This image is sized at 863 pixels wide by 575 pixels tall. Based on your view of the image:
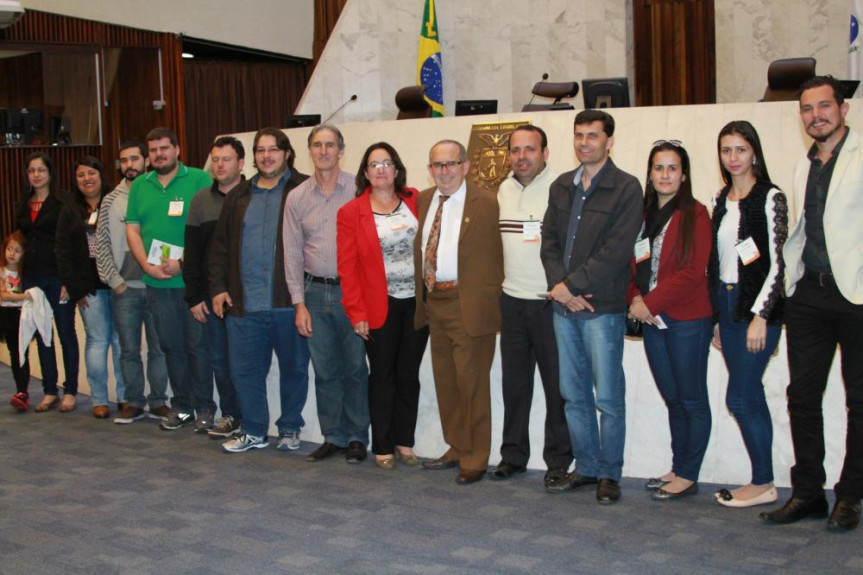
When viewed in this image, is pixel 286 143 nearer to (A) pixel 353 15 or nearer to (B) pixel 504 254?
(B) pixel 504 254

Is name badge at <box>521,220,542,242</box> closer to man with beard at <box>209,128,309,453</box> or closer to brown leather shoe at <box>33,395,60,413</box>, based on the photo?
man with beard at <box>209,128,309,453</box>

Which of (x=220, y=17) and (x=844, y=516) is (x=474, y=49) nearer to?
(x=220, y=17)

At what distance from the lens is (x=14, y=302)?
632 cm

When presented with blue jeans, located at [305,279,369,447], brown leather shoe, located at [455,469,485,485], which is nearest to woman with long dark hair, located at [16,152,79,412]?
blue jeans, located at [305,279,369,447]

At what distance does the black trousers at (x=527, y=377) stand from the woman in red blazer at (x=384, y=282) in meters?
0.49

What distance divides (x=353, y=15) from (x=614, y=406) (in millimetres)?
6403

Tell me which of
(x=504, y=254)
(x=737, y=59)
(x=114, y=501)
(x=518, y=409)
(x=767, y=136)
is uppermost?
(x=737, y=59)

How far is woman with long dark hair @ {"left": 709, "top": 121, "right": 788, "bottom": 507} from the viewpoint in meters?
3.70

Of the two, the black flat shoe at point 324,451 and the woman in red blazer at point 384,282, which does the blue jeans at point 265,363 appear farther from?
the woman in red blazer at point 384,282

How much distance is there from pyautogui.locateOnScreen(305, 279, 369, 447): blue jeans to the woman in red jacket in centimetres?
151

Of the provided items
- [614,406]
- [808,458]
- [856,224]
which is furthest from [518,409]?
[856,224]

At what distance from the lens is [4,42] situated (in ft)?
35.0

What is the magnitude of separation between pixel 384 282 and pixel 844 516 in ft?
7.20

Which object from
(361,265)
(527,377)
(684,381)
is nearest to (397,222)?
(361,265)
